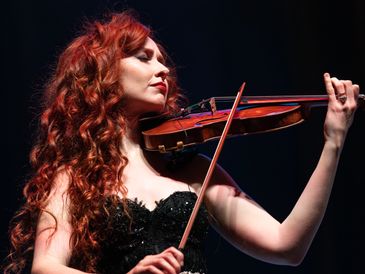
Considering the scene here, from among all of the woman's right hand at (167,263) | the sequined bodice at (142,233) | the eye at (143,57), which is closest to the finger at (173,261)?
the woman's right hand at (167,263)

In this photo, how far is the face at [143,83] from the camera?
1869 mm

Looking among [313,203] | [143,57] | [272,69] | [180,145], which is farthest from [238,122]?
[272,69]

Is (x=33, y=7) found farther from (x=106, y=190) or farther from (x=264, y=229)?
(x=264, y=229)

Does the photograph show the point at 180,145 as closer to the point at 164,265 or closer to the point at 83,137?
the point at 83,137

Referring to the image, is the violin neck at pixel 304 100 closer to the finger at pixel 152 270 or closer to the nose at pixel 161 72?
the nose at pixel 161 72

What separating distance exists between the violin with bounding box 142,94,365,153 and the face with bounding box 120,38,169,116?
58mm

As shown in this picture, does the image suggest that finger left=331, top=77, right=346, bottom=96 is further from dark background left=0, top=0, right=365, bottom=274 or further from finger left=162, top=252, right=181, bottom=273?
dark background left=0, top=0, right=365, bottom=274

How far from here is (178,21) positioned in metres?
2.74

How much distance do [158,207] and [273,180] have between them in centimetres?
104

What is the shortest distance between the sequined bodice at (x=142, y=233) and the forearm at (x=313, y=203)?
0.82ft

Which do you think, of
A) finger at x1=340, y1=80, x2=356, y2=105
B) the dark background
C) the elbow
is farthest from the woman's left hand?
the dark background

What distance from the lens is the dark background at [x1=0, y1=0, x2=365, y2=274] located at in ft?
8.60

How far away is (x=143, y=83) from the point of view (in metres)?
1.87

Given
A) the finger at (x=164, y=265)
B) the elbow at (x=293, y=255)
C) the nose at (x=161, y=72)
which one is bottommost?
the elbow at (x=293, y=255)
